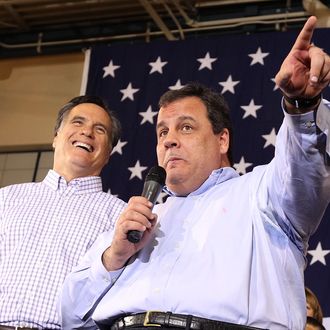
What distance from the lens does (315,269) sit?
4.21 metres

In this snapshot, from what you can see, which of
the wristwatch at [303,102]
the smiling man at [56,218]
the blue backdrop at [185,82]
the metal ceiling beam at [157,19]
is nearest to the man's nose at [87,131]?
the smiling man at [56,218]

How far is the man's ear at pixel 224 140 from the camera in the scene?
211 centimetres

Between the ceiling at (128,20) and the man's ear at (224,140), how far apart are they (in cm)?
349

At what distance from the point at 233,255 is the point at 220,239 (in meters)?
0.06

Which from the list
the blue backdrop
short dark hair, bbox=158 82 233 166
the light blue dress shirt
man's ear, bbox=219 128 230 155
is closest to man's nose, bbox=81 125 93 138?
short dark hair, bbox=158 82 233 166

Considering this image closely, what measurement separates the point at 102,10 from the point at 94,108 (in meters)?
3.52

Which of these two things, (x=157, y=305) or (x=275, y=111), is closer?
(x=157, y=305)

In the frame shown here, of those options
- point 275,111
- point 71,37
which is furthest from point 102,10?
point 275,111

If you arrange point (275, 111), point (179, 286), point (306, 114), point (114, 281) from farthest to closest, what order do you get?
point (275, 111) < point (114, 281) < point (179, 286) < point (306, 114)

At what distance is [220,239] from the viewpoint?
176 centimetres

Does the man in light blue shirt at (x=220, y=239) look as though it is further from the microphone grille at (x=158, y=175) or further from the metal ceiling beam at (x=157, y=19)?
the metal ceiling beam at (x=157, y=19)

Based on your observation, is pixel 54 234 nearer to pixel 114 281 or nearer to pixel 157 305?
pixel 114 281

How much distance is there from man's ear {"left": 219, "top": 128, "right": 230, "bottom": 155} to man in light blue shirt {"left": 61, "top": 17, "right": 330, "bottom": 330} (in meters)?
0.07

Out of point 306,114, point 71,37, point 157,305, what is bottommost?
point 157,305
